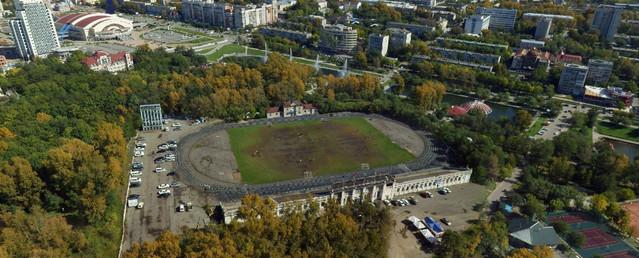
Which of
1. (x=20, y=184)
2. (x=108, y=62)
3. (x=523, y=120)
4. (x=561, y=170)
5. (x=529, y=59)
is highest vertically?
(x=529, y=59)

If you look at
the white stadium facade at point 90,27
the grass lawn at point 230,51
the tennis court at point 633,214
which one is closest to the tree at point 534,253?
the tennis court at point 633,214

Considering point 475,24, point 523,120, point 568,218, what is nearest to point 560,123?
point 523,120

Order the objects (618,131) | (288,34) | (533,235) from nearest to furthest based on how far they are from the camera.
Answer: (533,235)
(618,131)
(288,34)

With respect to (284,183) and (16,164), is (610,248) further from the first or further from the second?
(16,164)

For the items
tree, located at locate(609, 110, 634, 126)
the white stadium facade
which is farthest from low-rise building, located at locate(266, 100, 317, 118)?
the white stadium facade

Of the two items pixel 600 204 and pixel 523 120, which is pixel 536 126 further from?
pixel 600 204

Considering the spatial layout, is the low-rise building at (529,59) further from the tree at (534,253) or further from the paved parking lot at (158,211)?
the paved parking lot at (158,211)
